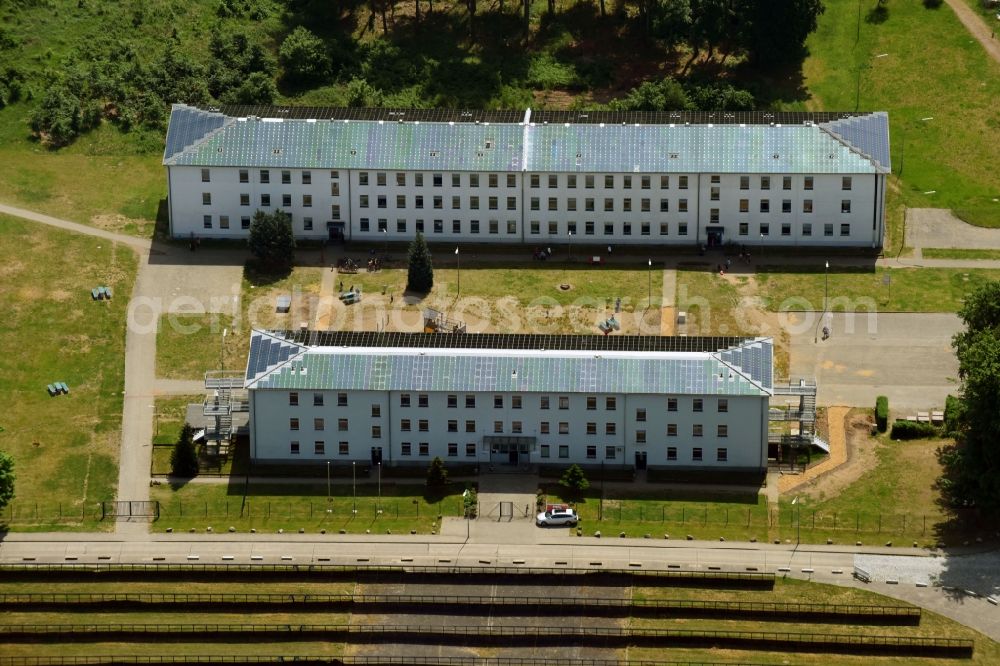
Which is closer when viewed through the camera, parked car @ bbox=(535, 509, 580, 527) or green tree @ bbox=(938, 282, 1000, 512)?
green tree @ bbox=(938, 282, 1000, 512)

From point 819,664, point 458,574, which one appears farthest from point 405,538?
point 819,664

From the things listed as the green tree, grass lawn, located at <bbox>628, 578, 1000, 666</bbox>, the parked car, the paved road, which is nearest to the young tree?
the paved road

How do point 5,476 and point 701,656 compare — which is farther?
point 5,476

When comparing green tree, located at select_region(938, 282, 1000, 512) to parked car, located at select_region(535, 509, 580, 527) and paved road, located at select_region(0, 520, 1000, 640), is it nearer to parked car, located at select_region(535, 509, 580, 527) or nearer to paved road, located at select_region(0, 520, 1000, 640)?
paved road, located at select_region(0, 520, 1000, 640)

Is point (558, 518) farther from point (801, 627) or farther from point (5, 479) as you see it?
point (5, 479)

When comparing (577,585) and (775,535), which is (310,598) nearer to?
(577,585)

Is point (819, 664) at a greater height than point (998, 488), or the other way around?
point (998, 488)

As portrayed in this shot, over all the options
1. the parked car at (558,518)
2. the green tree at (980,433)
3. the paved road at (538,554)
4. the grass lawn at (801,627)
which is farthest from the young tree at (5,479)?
the green tree at (980,433)

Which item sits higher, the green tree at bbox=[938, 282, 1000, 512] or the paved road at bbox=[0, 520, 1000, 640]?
the green tree at bbox=[938, 282, 1000, 512]

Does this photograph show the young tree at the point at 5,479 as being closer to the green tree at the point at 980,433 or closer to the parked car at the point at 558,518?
the parked car at the point at 558,518
